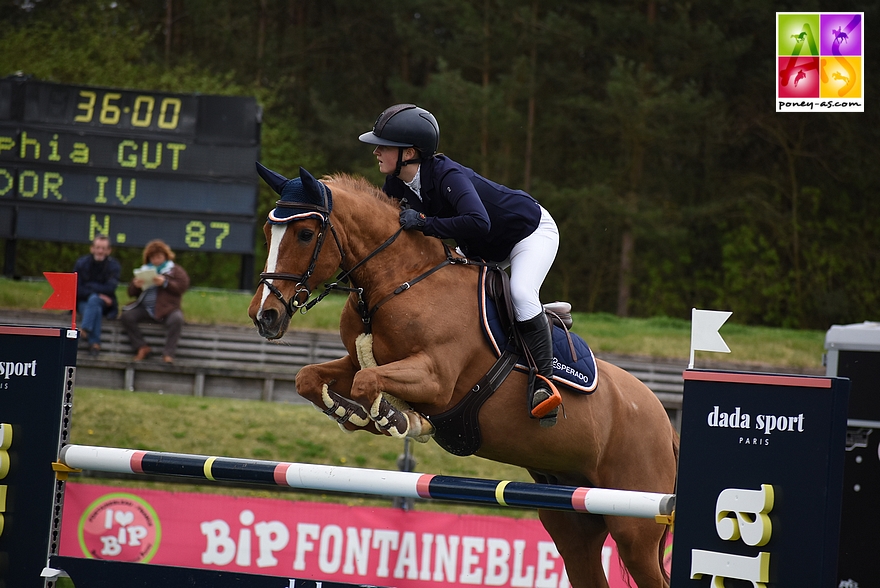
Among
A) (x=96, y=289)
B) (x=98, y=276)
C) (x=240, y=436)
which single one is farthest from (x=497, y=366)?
(x=98, y=276)

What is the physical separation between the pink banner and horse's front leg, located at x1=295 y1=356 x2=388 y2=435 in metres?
2.55

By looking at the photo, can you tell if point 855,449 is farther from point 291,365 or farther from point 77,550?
point 291,365

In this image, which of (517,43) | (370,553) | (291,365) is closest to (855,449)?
(370,553)

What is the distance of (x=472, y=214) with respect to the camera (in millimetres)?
3617

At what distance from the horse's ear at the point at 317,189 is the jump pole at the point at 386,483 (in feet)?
3.29

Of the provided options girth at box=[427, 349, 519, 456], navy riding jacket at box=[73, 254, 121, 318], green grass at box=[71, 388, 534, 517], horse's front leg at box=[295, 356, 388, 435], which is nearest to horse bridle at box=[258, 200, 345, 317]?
horse's front leg at box=[295, 356, 388, 435]

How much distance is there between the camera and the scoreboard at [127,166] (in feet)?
37.4

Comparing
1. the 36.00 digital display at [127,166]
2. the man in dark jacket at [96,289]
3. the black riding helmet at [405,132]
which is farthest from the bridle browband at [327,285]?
the 36.00 digital display at [127,166]

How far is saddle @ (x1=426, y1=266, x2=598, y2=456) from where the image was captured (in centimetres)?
373

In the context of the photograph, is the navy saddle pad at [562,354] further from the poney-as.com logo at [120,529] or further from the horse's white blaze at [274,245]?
the poney-as.com logo at [120,529]

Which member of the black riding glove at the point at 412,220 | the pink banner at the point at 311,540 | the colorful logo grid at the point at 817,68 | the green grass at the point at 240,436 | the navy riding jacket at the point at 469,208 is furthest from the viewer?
the green grass at the point at 240,436

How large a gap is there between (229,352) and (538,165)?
12.2 m

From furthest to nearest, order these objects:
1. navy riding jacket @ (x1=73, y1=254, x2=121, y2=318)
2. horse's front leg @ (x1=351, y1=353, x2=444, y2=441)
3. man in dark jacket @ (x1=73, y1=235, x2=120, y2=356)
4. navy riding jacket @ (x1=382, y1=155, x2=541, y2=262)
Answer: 1. navy riding jacket @ (x1=73, y1=254, x2=121, y2=318)
2. man in dark jacket @ (x1=73, y1=235, x2=120, y2=356)
3. navy riding jacket @ (x1=382, y1=155, x2=541, y2=262)
4. horse's front leg @ (x1=351, y1=353, x2=444, y2=441)

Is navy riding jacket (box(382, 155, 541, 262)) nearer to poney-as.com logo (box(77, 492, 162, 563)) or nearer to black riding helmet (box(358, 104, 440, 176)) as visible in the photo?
black riding helmet (box(358, 104, 440, 176))
